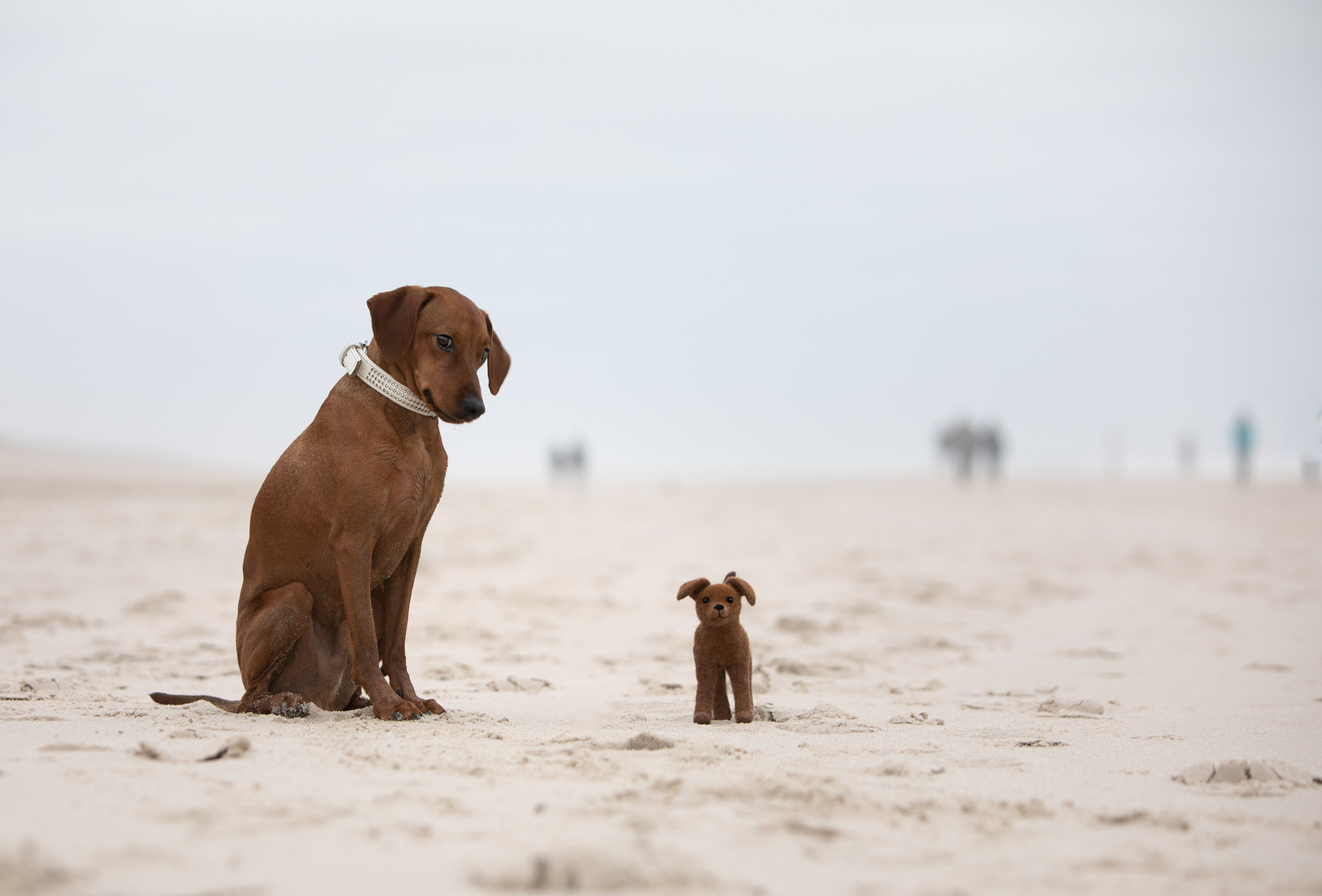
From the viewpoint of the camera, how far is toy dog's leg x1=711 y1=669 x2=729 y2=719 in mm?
4414

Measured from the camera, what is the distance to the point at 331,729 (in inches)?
155

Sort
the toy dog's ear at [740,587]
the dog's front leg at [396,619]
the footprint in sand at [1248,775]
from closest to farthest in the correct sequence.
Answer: the footprint in sand at [1248,775] < the toy dog's ear at [740,587] < the dog's front leg at [396,619]

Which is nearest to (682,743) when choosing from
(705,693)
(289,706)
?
(705,693)

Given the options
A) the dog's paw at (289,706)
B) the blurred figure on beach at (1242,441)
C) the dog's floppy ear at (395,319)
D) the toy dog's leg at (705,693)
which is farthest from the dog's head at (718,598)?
the blurred figure on beach at (1242,441)

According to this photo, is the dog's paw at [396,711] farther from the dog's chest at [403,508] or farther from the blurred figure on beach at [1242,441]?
the blurred figure on beach at [1242,441]

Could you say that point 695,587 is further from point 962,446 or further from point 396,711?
point 962,446

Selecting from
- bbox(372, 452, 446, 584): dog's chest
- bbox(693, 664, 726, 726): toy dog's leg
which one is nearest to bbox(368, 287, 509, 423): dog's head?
bbox(372, 452, 446, 584): dog's chest

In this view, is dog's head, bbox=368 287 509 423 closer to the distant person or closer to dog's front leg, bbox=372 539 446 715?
dog's front leg, bbox=372 539 446 715

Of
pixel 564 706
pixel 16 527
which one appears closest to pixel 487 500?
pixel 16 527

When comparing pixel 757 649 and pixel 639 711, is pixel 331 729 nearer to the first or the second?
pixel 639 711

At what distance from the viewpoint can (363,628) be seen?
4227 mm

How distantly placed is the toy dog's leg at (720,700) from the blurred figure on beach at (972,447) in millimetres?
31505

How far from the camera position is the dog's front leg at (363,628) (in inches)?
164

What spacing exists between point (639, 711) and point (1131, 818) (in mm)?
2202
